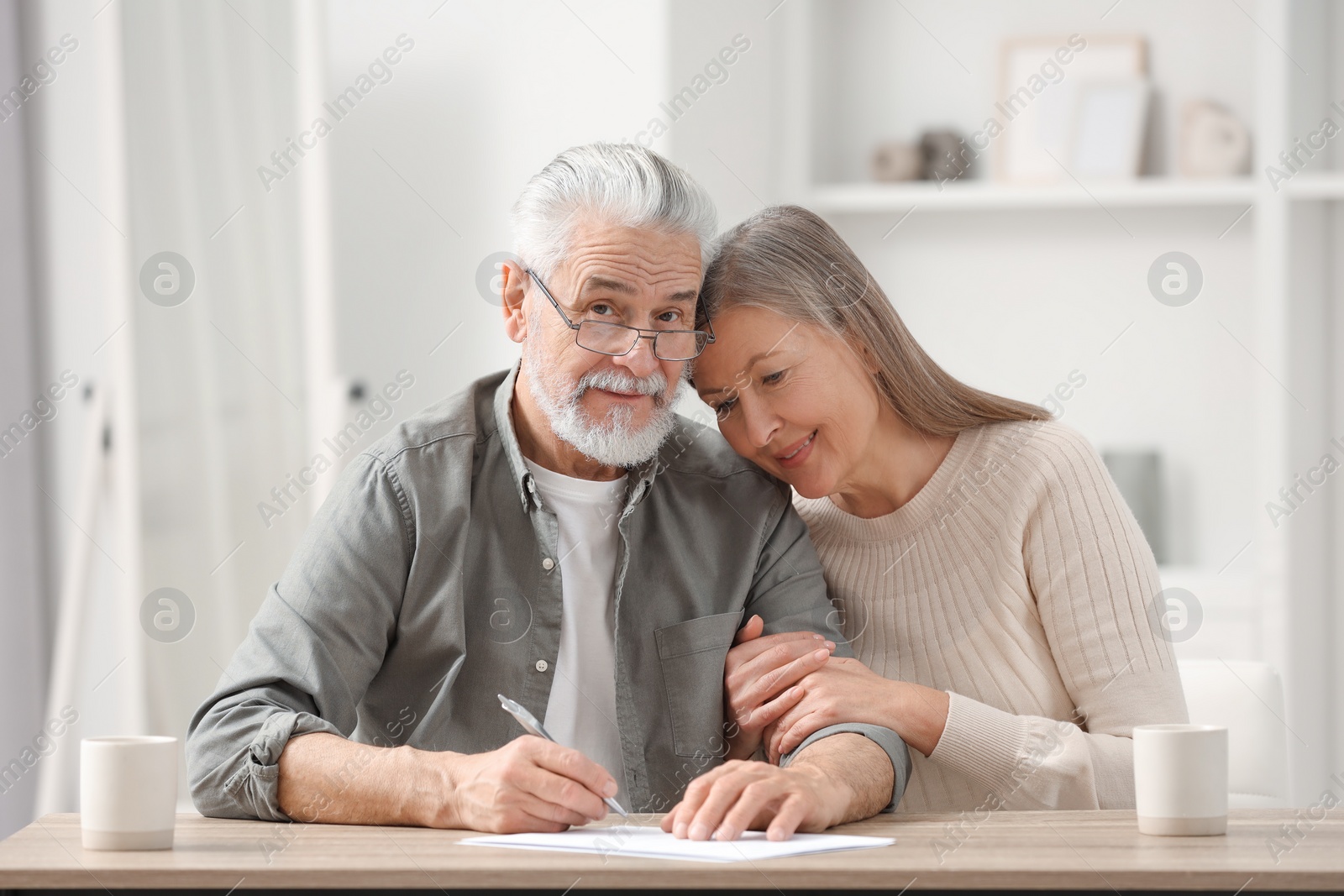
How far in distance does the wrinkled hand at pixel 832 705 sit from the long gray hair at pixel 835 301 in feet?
1.61

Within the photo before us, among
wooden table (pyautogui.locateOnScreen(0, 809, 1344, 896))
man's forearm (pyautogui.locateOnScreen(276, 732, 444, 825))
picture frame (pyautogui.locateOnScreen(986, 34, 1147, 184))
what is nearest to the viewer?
wooden table (pyautogui.locateOnScreen(0, 809, 1344, 896))

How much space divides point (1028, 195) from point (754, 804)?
2753 mm

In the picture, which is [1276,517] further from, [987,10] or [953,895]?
[953,895]

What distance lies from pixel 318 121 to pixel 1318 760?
3.10 meters

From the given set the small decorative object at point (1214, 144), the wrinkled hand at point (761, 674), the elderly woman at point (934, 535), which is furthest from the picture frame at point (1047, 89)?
the wrinkled hand at point (761, 674)

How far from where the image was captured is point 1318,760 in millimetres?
3605

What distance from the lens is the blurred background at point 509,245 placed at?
3.01 m

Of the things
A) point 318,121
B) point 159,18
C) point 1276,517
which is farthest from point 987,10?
point 159,18

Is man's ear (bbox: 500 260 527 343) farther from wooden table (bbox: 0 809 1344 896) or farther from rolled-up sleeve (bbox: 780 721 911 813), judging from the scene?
wooden table (bbox: 0 809 1344 896)

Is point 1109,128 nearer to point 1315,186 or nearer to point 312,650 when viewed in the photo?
point 1315,186

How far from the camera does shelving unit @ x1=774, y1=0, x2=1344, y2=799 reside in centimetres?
349

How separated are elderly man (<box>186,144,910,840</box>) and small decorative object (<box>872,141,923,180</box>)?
2.07 metres

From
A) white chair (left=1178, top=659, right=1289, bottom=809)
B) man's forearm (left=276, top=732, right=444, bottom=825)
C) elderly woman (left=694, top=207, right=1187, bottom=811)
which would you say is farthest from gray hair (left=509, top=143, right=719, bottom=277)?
white chair (left=1178, top=659, right=1289, bottom=809)

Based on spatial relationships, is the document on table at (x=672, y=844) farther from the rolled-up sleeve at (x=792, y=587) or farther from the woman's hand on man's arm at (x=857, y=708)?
the rolled-up sleeve at (x=792, y=587)
